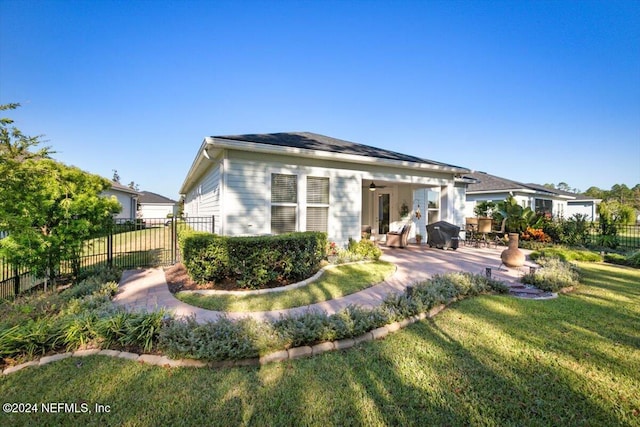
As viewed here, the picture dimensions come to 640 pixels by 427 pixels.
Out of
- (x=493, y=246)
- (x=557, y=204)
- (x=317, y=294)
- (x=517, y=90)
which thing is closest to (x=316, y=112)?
(x=517, y=90)

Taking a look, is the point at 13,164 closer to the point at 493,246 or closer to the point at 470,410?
the point at 470,410

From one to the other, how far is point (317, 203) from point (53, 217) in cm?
641

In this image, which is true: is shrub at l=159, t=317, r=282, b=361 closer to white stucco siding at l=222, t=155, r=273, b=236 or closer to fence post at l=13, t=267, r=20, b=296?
white stucco siding at l=222, t=155, r=273, b=236

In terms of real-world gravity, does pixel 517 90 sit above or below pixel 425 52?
below

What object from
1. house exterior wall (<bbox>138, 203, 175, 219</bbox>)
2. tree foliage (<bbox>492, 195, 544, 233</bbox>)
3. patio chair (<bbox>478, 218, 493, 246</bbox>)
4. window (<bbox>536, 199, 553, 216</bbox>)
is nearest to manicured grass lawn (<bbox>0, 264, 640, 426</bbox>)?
patio chair (<bbox>478, 218, 493, 246</bbox>)

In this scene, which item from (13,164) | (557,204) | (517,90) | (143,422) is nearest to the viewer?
(143,422)

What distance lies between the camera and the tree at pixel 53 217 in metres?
5.05

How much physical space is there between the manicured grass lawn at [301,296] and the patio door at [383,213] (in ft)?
22.0

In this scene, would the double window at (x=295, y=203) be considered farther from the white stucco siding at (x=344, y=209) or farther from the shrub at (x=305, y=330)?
the shrub at (x=305, y=330)

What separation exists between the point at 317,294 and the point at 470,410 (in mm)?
3429

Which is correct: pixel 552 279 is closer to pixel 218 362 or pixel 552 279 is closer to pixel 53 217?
pixel 218 362

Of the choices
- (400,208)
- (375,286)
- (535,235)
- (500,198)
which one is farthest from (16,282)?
(500,198)

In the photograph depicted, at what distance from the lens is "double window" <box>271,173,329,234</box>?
315 inches

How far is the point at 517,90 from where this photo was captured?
12.1 meters
